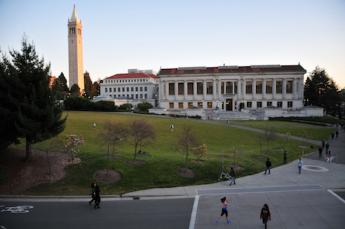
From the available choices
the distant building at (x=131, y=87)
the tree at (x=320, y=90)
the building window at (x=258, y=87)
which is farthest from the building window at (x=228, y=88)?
the distant building at (x=131, y=87)

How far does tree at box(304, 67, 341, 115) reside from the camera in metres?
106

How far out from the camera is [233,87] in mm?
115562

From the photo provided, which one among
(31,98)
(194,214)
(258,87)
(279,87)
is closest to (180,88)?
(258,87)

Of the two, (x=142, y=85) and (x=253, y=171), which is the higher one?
(x=142, y=85)

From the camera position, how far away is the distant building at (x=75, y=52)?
140 meters

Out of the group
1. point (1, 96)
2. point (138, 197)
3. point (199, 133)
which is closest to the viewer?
point (138, 197)

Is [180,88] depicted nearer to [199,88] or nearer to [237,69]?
[199,88]

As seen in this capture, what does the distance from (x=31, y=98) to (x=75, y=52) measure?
401 feet

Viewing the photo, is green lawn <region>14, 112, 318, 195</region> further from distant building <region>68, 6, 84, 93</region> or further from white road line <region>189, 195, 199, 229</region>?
distant building <region>68, 6, 84, 93</region>

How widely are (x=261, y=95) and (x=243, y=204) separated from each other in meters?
99.2

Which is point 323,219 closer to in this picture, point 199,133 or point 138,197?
point 138,197

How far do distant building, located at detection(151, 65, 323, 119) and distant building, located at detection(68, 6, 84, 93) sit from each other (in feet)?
143

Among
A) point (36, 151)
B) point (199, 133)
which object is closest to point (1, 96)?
point (36, 151)

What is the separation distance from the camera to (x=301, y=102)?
11038 cm
